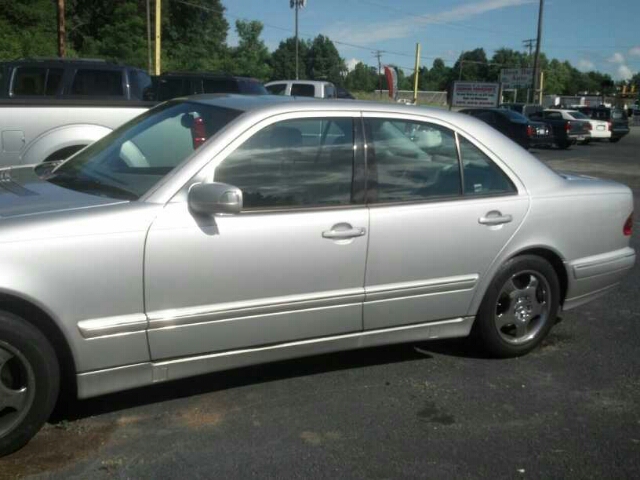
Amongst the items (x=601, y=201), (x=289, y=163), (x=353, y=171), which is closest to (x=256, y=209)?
(x=289, y=163)

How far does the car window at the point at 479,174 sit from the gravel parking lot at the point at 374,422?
1.11 m

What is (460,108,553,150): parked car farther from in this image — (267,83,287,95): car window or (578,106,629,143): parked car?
(578,106,629,143): parked car

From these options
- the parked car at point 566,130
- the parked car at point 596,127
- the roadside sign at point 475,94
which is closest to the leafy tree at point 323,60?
the roadside sign at point 475,94

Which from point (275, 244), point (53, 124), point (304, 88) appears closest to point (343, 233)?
point (275, 244)

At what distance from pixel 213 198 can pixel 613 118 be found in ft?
110

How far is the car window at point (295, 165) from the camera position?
11.5 ft

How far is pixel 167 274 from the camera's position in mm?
3189

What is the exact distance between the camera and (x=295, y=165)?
3.68 m

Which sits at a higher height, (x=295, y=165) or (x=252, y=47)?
(x=252, y=47)

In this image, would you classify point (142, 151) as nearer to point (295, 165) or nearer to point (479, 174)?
point (295, 165)

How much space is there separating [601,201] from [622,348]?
1.02 meters

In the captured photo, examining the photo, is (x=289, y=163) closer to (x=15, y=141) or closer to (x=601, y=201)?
(x=601, y=201)

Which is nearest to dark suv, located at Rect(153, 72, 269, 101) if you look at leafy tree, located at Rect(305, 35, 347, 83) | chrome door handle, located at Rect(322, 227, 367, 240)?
chrome door handle, located at Rect(322, 227, 367, 240)

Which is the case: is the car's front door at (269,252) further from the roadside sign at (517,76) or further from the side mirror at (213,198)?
the roadside sign at (517,76)
